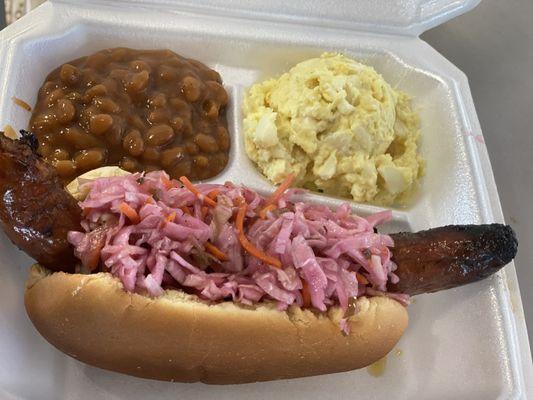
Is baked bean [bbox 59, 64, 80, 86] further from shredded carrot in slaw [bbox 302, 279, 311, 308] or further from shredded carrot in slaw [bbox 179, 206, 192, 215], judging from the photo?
shredded carrot in slaw [bbox 302, 279, 311, 308]

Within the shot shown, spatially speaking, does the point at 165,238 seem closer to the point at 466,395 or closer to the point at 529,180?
the point at 466,395

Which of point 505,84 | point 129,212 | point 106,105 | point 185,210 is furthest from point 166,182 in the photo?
point 505,84

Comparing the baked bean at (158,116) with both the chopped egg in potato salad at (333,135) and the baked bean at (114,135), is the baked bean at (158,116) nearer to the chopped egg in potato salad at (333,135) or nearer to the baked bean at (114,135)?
the baked bean at (114,135)

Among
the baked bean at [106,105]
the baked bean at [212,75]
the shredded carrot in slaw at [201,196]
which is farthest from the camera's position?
the baked bean at [212,75]

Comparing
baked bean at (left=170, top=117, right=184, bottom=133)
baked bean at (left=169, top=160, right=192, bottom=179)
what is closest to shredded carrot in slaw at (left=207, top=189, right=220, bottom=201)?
baked bean at (left=169, top=160, right=192, bottom=179)

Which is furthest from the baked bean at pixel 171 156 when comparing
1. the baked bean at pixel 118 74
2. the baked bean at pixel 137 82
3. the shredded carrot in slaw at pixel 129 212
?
the shredded carrot in slaw at pixel 129 212
